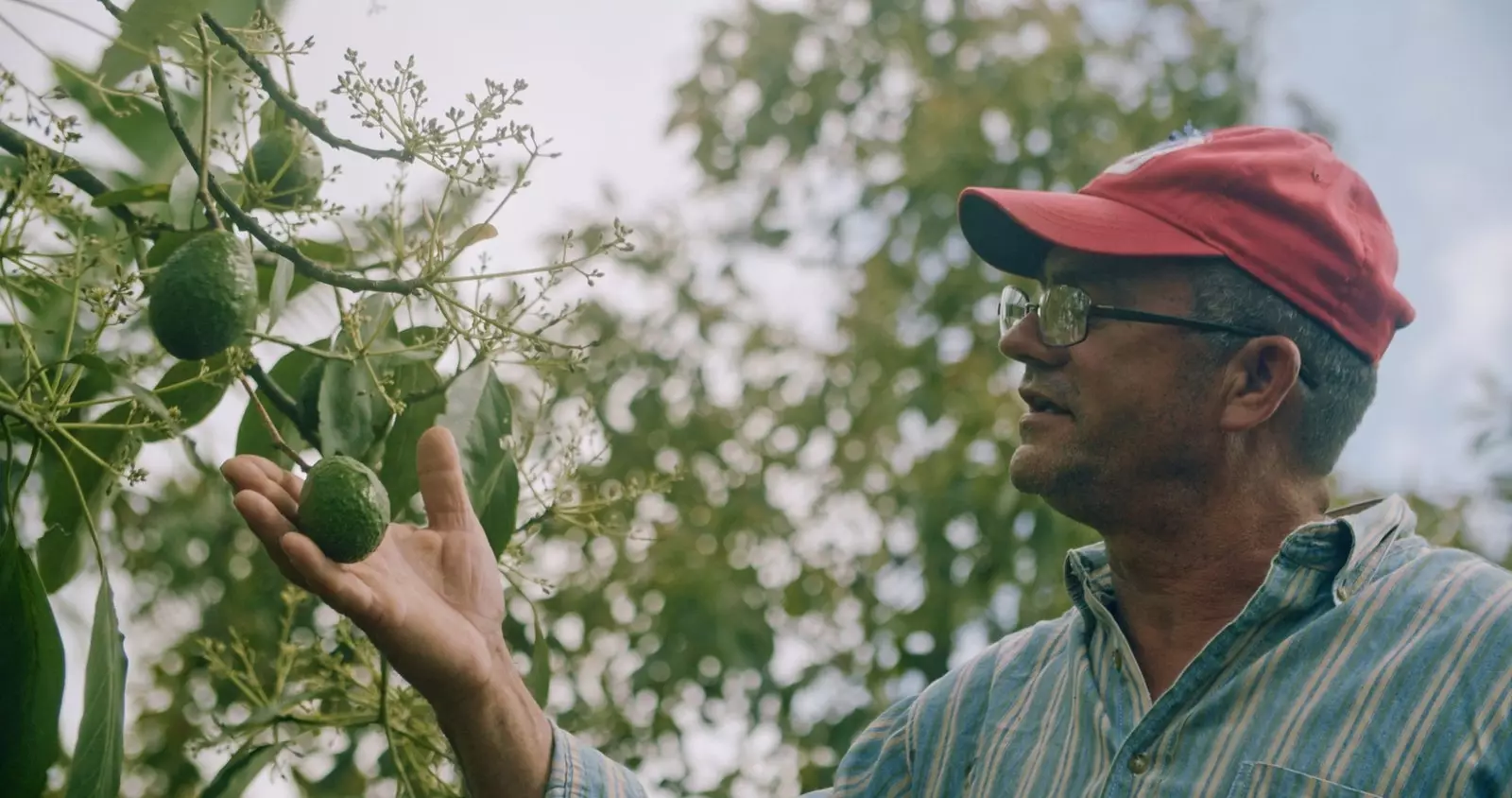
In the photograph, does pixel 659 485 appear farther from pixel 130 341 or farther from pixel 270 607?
pixel 270 607

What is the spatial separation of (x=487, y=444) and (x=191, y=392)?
293 mm

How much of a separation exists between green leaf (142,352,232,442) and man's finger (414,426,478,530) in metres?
0.20

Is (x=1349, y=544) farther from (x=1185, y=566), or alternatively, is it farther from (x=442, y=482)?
(x=442, y=482)

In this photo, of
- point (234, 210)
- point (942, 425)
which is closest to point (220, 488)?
point (942, 425)

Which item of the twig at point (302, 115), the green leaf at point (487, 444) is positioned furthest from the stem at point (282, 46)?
the green leaf at point (487, 444)

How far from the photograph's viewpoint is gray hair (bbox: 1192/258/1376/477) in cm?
196

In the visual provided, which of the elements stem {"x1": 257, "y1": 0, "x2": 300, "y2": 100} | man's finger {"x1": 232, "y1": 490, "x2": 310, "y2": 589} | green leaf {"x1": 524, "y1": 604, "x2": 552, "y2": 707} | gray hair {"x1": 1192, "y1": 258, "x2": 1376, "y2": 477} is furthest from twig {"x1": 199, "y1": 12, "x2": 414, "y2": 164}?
gray hair {"x1": 1192, "y1": 258, "x2": 1376, "y2": 477}

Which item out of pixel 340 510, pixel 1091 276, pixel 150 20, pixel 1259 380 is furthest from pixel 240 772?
pixel 1259 380

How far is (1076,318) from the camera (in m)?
1.98

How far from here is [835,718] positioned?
3953 millimetres

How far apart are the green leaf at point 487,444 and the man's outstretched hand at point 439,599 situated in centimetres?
3

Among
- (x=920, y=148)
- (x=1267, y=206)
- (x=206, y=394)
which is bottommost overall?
(x=1267, y=206)

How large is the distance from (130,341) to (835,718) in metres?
1.94

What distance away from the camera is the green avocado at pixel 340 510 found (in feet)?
4.57
